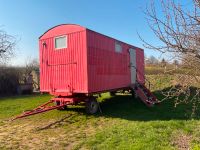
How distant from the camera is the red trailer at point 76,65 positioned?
34.1ft

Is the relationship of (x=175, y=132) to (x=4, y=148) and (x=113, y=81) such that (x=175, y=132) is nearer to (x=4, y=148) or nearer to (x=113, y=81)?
(x=4, y=148)

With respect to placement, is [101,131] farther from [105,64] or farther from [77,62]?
[105,64]

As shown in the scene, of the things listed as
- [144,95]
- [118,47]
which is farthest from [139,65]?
[118,47]

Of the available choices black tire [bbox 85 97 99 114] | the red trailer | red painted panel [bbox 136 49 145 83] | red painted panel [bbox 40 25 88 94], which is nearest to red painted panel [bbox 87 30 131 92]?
the red trailer

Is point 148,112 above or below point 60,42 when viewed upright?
below

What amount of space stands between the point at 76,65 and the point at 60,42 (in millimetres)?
1473

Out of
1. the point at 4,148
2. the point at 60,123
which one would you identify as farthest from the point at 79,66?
the point at 4,148

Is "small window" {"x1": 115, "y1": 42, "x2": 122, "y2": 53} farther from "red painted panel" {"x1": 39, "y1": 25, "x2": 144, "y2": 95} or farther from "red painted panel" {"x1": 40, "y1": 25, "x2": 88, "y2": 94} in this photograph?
"red painted panel" {"x1": 40, "y1": 25, "x2": 88, "y2": 94}

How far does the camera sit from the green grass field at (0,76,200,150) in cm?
634

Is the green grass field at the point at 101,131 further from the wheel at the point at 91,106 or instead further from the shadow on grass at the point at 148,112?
the wheel at the point at 91,106

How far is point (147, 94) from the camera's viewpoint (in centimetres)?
1450

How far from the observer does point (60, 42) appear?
11297 millimetres

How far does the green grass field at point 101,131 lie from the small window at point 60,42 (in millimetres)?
2880

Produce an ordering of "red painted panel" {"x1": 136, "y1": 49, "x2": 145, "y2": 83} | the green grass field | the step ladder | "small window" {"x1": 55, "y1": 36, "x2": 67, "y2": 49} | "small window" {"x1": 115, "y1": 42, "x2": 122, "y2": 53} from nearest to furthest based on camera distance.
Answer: the green grass field < "small window" {"x1": 55, "y1": 36, "x2": 67, "y2": 49} < "small window" {"x1": 115, "y1": 42, "x2": 122, "y2": 53} < the step ladder < "red painted panel" {"x1": 136, "y1": 49, "x2": 145, "y2": 83}
